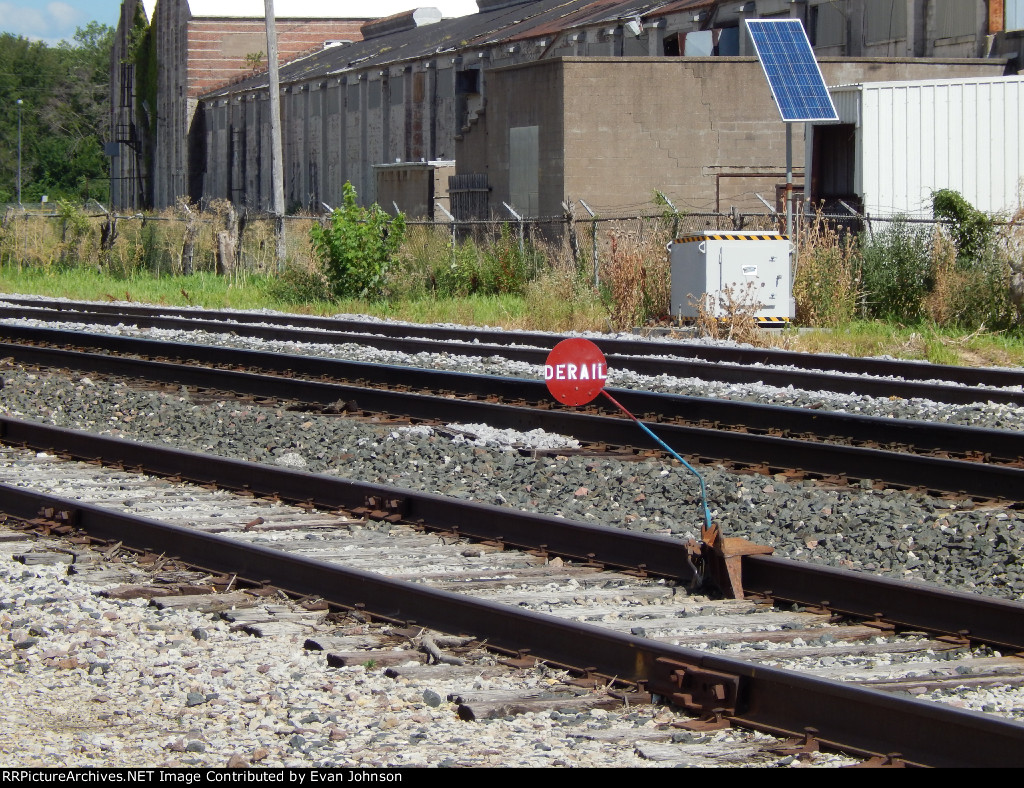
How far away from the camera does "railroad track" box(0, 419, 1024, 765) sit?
4598 millimetres

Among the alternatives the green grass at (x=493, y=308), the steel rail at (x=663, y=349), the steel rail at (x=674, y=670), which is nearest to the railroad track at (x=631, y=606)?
the steel rail at (x=674, y=670)

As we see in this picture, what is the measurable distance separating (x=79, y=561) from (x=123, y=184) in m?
75.9

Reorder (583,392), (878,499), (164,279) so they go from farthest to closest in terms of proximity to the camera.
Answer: (164,279)
(878,499)
(583,392)

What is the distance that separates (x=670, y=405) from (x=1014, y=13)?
70.1 feet

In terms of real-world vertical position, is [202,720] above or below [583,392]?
below

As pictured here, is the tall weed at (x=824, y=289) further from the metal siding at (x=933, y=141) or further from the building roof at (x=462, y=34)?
the building roof at (x=462, y=34)

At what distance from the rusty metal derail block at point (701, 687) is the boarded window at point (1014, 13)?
90.5ft

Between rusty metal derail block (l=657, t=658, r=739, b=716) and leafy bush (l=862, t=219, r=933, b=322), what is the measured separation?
15456 mm

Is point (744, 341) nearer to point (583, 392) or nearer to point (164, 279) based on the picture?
point (583, 392)

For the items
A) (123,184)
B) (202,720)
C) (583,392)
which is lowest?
(202,720)

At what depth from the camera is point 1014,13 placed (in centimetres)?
2911

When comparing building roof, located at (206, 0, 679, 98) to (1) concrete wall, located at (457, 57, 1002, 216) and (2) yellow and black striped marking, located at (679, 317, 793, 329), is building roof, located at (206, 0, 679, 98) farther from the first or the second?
(2) yellow and black striped marking, located at (679, 317, 793, 329)

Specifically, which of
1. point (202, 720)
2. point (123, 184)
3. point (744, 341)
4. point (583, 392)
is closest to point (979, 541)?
point (583, 392)

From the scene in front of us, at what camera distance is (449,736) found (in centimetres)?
477
